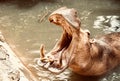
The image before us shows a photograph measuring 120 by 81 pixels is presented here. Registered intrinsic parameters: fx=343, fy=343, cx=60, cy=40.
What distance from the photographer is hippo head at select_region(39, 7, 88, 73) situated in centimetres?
345

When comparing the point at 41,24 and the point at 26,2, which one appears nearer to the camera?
the point at 41,24

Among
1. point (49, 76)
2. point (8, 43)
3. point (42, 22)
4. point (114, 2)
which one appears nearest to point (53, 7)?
point (42, 22)

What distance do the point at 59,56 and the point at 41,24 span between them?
5.76 ft

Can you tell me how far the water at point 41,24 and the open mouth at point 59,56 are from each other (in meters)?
0.44

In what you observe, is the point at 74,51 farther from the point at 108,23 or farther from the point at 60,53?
the point at 108,23

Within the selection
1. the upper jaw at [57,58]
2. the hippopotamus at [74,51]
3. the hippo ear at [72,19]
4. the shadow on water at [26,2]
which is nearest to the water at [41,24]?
the shadow on water at [26,2]

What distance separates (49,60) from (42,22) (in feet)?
6.23

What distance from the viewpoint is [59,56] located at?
363 cm

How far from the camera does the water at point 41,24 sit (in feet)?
13.7

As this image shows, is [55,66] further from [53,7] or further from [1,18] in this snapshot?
[53,7]

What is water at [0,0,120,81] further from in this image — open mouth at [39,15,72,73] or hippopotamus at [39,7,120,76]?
open mouth at [39,15,72,73]

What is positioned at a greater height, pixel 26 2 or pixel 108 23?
pixel 26 2

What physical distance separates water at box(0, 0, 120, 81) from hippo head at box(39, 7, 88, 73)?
0.45 meters

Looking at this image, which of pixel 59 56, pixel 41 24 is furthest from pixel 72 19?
pixel 41 24
